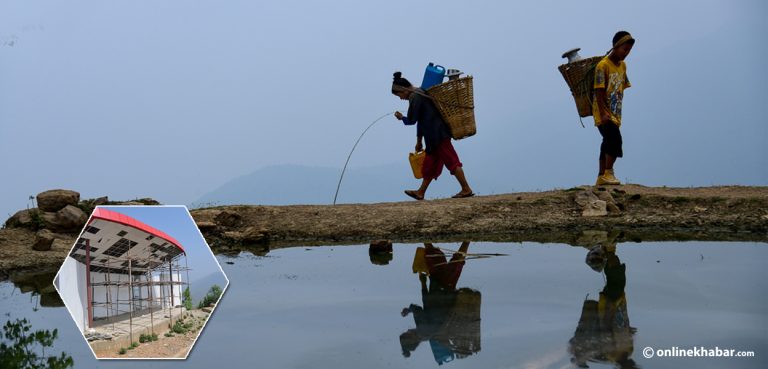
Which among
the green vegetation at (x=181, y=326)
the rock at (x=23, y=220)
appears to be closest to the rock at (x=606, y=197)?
the green vegetation at (x=181, y=326)

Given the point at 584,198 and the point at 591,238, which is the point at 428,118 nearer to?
the point at 584,198

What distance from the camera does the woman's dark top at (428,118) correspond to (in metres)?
11.3

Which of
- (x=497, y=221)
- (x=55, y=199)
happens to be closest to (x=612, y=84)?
(x=497, y=221)

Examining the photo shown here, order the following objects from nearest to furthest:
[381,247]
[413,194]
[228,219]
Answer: [381,247] → [228,219] → [413,194]

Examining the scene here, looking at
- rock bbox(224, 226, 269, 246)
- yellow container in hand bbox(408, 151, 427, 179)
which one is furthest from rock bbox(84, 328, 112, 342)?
yellow container in hand bbox(408, 151, 427, 179)

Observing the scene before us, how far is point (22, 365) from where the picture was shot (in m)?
5.21

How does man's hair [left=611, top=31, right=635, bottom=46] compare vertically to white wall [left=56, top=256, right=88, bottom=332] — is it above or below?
above

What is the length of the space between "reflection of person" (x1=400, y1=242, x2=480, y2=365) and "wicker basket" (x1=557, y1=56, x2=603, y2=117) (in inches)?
185

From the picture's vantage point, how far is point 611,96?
11062 millimetres

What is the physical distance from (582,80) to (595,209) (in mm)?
2170

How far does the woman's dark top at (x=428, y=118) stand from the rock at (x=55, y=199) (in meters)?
5.07

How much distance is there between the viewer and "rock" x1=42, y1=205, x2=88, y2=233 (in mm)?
11125

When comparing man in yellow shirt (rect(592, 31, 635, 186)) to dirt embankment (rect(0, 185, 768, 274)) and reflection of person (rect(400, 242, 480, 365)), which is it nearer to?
dirt embankment (rect(0, 185, 768, 274))

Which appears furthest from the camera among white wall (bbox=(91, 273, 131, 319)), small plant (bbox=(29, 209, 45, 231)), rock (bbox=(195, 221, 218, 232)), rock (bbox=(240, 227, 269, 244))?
small plant (bbox=(29, 209, 45, 231))
